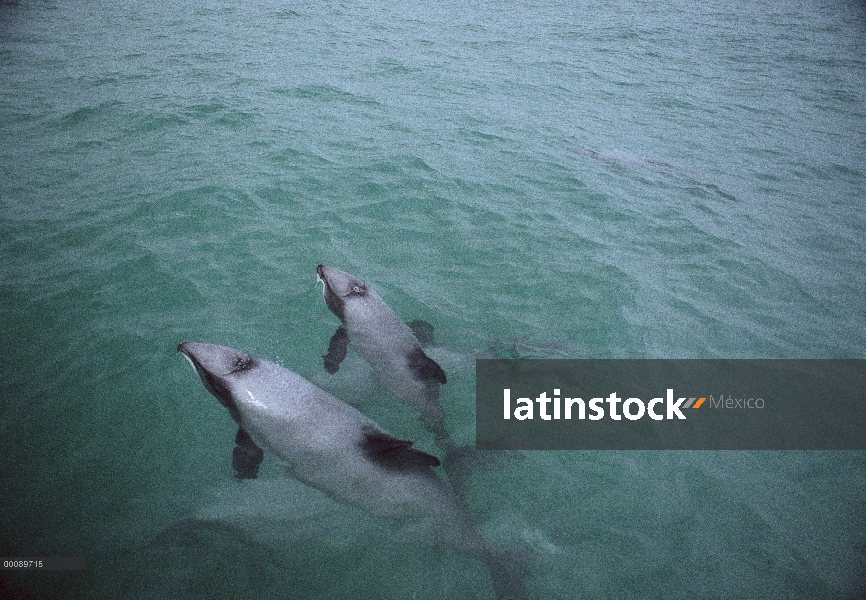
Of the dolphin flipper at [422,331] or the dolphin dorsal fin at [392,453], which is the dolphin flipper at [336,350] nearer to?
the dolphin flipper at [422,331]

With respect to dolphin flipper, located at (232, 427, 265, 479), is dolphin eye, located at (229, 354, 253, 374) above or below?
above

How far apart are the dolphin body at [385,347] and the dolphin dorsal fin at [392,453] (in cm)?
89

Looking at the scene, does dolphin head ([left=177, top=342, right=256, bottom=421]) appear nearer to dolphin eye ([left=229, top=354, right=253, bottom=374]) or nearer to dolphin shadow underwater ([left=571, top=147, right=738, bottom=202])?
dolphin eye ([left=229, top=354, right=253, bottom=374])

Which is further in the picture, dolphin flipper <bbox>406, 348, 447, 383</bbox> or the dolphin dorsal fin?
dolphin flipper <bbox>406, 348, 447, 383</bbox>

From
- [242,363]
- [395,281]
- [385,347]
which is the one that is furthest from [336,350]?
[395,281]

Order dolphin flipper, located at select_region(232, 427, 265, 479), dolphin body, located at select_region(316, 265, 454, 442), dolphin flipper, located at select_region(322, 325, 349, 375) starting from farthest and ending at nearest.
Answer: dolphin flipper, located at select_region(322, 325, 349, 375) < dolphin body, located at select_region(316, 265, 454, 442) < dolphin flipper, located at select_region(232, 427, 265, 479)

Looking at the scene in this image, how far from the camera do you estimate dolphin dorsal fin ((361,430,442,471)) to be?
4.59 m

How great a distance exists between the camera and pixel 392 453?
4.66 metres

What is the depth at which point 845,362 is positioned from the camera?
6980mm

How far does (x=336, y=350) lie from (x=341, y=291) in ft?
2.74

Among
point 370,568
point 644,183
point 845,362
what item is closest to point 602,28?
point 644,183

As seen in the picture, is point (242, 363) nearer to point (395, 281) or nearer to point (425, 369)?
point (425, 369)

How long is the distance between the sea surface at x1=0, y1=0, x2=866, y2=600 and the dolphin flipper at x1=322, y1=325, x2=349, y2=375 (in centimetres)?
18

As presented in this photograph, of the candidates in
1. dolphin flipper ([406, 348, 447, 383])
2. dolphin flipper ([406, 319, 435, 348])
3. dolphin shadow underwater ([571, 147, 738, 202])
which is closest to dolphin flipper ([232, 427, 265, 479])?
dolphin flipper ([406, 348, 447, 383])
